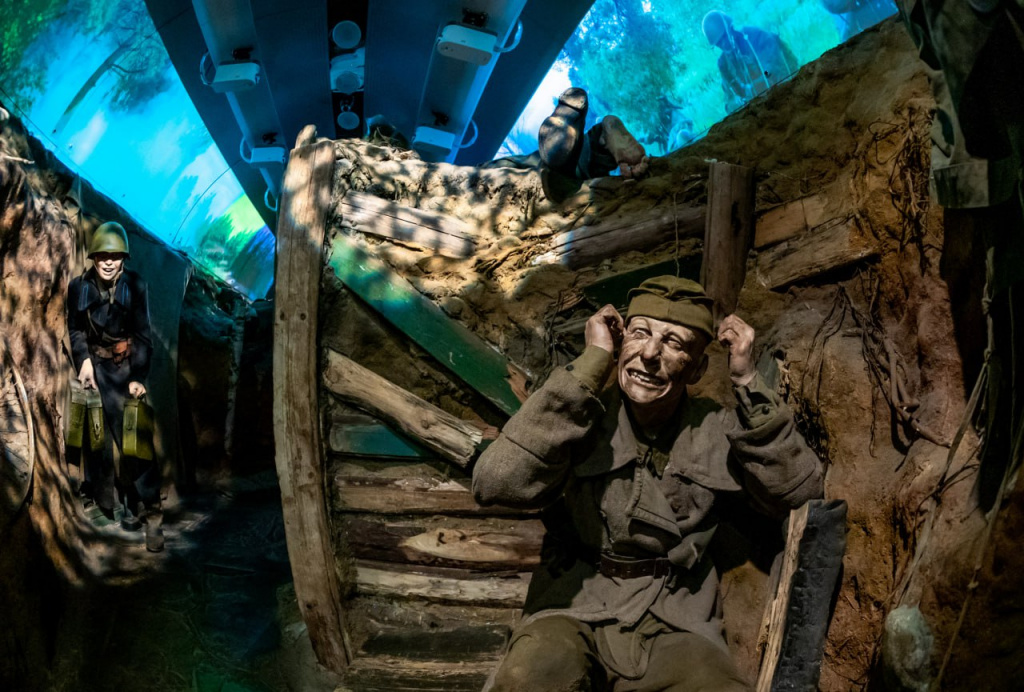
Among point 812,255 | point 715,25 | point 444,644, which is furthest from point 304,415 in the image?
point 715,25

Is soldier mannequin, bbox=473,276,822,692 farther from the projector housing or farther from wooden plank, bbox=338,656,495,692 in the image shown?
the projector housing

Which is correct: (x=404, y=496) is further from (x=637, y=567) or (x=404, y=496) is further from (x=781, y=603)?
(x=781, y=603)

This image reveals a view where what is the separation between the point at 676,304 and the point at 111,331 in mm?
3426

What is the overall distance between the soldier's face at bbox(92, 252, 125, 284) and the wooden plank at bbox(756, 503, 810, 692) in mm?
3774

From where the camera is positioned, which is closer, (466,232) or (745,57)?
(466,232)

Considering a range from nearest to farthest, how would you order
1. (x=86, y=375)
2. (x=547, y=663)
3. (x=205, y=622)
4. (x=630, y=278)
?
(x=547, y=663), (x=630, y=278), (x=205, y=622), (x=86, y=375)

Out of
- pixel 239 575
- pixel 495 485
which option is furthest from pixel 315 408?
pixel 239 575

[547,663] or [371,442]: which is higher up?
[371,442]

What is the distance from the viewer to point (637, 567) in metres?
2.61

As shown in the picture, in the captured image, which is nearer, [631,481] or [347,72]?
[631,481]

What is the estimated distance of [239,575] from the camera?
4.72 m

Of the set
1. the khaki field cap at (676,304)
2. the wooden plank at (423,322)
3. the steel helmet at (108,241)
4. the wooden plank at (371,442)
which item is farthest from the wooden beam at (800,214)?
the steel helmet at (108,241)

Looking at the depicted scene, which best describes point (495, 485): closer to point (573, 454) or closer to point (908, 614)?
point (573, 454)

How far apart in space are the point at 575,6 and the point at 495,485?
11.0 ft
